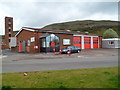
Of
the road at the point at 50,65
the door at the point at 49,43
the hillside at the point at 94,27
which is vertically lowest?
the road at the point at 50,65

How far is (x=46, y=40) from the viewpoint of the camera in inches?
956

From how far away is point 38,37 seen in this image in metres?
24.7

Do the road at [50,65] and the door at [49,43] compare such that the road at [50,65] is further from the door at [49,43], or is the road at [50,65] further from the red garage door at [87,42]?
the red garage door at [87,42]

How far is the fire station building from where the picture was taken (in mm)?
24594

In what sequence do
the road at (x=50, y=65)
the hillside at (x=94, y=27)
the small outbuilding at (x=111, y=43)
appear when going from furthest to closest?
1. the hillside at (x=94, y=27)
2. the small outbuilding at (x=111, y=43)
3. the road at (x=50, y=65)

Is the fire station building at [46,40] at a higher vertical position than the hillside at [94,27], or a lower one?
lower

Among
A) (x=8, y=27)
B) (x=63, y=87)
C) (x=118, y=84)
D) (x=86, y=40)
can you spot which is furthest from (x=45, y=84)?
(x=8, y=27)

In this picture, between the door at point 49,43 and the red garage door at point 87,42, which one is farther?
the red garage door at point 87,42

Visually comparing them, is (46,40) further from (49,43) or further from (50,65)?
(50,65)

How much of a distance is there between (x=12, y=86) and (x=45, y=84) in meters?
1.12

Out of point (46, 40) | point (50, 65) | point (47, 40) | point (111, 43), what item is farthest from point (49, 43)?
point (111, 43)

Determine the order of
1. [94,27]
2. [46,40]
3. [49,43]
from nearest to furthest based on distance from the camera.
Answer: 1. [46,40]
2. [49,43]
3. [94,27]

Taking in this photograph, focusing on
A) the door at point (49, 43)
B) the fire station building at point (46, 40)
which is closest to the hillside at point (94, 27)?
the fire station building at point (46, 40)

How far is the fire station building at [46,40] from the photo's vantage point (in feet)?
80.7
